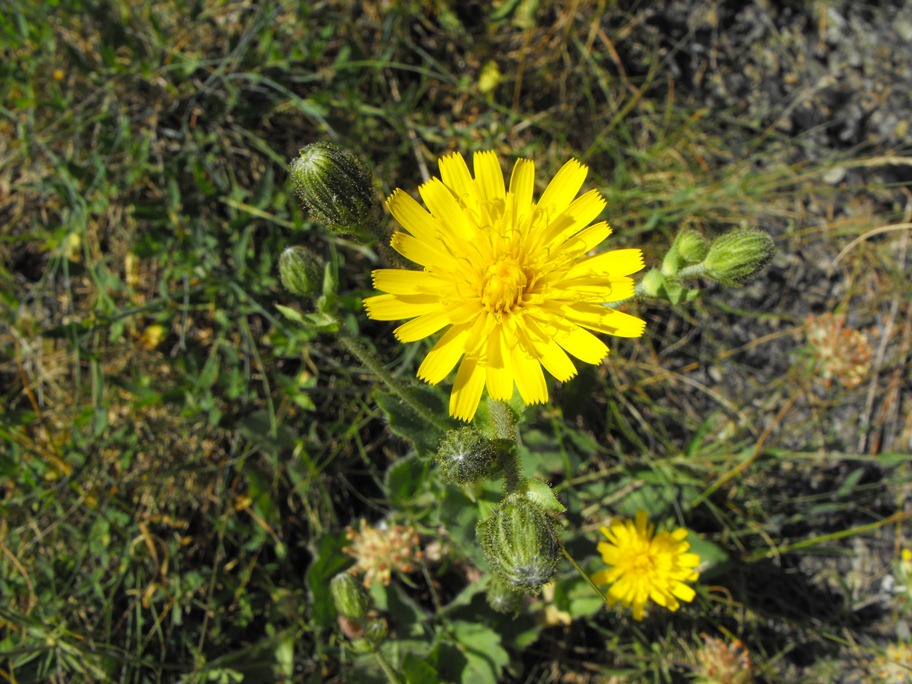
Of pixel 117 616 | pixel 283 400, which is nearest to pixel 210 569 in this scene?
pixel 117 616

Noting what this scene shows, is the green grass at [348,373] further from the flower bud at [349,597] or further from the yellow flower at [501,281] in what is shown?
the yellow flower at [501,281]

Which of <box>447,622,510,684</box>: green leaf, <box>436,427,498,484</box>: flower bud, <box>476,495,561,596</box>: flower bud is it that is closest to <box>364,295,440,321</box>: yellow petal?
<box>436,427,498,484</box>: flower bud

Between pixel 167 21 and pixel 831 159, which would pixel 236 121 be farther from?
pixel 831 159

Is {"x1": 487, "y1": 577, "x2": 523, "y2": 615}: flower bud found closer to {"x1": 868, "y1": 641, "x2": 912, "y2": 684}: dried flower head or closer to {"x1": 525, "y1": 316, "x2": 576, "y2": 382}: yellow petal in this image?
{"x1": 525, "y1": 316, "x2": 576, "y2": 382}: yellow petal

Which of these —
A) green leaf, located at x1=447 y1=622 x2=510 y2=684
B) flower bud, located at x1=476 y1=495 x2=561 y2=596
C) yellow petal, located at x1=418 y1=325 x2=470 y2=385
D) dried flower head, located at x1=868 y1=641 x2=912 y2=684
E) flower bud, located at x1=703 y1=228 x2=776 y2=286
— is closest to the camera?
flower bud, located at x1=476 y1=495 x2=561 y2=596

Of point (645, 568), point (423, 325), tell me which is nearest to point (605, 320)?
point (423, 325)

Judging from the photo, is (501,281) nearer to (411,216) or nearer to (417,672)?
(411,216)
